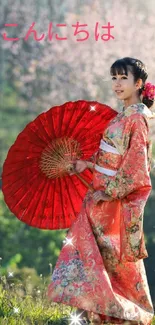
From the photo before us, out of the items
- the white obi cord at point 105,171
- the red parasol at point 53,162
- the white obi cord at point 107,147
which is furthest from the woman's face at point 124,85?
the white obi cord at point 105,171

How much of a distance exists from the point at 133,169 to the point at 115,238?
0.34 meters

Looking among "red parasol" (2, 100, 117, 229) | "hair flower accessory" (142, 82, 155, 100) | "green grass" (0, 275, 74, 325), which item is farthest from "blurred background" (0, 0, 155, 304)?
"hair flower accessory" (142, 82, 155, 100)

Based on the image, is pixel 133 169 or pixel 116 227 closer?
pixel 133 169

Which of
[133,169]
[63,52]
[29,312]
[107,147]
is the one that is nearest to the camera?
[133,169]

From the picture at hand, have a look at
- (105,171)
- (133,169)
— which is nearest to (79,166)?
(105,171)

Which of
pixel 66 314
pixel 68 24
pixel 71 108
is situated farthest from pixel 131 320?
pixel 68 24

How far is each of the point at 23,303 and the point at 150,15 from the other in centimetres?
854

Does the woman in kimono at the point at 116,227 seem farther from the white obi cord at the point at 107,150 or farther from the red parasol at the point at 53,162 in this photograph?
the red parasol at the point at 53,162

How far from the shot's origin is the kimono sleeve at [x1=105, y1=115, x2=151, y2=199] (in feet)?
10.2

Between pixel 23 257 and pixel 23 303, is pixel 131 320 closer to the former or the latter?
pixel 23 303

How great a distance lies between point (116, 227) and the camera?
128 inches

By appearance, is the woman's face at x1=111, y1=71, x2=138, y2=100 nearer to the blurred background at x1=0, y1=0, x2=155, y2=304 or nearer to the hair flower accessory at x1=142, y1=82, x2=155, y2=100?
the hair flower accessory at x1=142, y1=82, x2=155, y2=100

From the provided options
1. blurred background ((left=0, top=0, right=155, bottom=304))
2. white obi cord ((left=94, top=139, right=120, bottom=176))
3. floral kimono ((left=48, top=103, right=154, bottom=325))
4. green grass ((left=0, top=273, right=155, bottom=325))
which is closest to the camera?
floral kimono ((left=48, top=103, right=154, bottom=325))

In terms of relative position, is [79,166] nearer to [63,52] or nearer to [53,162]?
[53,162]
